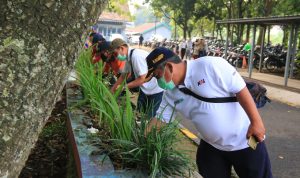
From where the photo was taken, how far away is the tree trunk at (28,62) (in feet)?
4.57

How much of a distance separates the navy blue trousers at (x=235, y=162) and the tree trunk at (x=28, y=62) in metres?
1.54

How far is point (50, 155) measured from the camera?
477 centimetres

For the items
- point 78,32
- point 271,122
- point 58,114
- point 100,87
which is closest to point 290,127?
point 271,122

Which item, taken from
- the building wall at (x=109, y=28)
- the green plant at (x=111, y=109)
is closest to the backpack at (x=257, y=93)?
the green plant at (x=111, y=109)

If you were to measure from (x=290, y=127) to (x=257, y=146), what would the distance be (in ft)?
16.9

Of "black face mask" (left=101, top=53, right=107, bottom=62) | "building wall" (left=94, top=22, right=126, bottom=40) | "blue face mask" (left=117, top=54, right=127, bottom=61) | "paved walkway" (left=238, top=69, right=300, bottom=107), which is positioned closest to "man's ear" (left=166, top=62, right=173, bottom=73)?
"blue face mask" (left=117, top=54, right=127, bottom=61)

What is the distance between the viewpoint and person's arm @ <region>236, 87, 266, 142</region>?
2.40 meters

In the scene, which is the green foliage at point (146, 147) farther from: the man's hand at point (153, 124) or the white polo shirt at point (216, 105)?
the white polo shirt at point (216, 105)

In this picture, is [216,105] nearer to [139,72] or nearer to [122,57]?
[139,72]

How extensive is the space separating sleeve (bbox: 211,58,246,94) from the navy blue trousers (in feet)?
1.48

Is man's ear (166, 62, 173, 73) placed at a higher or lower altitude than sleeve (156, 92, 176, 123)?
higher

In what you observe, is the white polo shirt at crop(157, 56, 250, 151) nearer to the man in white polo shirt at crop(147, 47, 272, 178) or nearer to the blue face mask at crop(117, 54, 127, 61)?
the man in white polo shirt at crop(147, 47, 272, 178)

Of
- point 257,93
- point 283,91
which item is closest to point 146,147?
point 257,93

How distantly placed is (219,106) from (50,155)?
2.88 m
